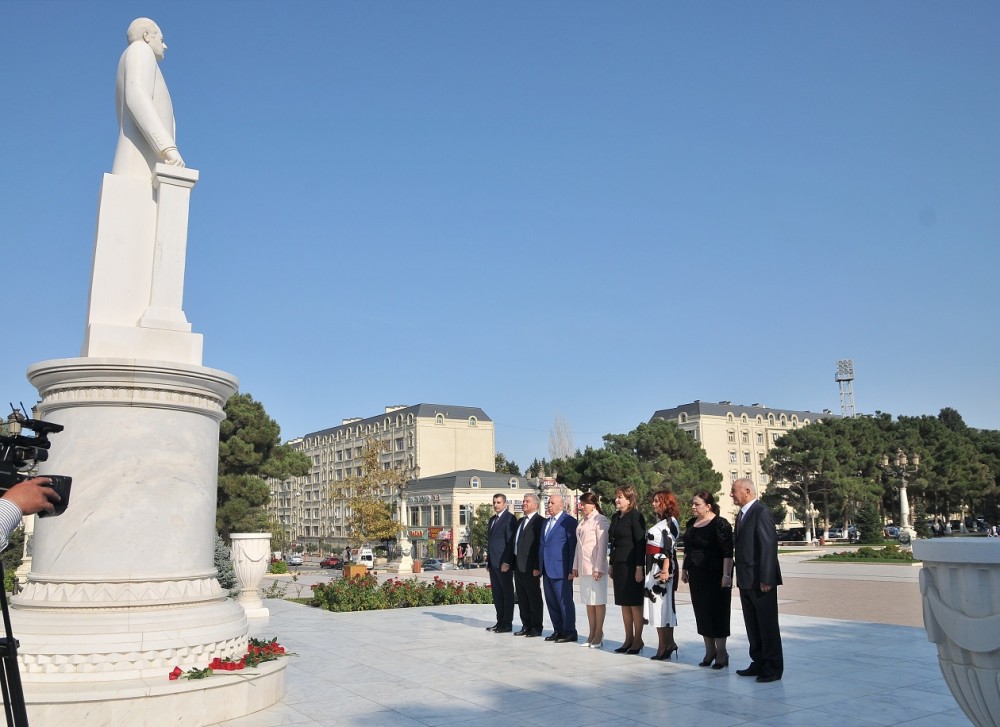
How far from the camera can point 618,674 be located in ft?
23.3

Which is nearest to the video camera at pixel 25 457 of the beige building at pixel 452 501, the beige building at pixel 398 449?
the beige building at pixel 452 501

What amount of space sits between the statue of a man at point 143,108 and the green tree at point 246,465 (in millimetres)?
25514

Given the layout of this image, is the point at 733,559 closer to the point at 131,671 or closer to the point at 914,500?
the point at 131,671

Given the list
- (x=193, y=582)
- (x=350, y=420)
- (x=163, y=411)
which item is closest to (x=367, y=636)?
(x=193, y=582)

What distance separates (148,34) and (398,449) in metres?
79.7

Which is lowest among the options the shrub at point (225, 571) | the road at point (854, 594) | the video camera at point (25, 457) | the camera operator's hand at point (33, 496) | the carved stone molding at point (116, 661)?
the road at point (854, 594)

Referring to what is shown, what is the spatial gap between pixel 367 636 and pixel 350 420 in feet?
298

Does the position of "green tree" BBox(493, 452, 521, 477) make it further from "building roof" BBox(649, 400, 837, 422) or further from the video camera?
the video camera

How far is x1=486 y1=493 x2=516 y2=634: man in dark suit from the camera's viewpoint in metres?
10.3

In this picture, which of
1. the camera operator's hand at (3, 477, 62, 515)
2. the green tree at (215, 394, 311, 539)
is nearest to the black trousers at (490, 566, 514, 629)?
the camera operator's hand at (3, 477, 62, 515)

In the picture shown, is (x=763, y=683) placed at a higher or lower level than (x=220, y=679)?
lower

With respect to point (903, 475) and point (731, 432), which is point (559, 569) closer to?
point (903, 475)

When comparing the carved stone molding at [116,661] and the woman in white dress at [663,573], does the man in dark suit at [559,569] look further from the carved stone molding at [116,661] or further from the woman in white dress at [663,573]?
the carved stone molding at [116,661]

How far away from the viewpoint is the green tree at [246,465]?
31953 mm
